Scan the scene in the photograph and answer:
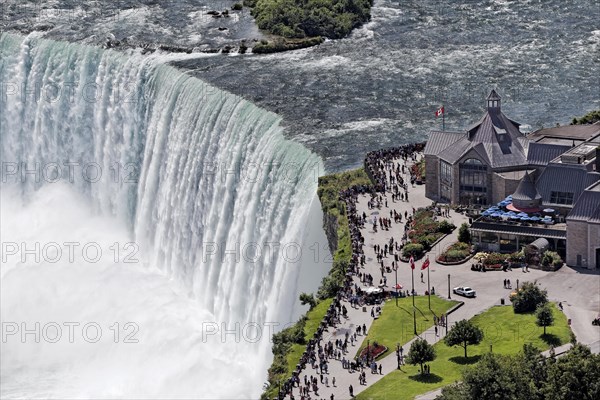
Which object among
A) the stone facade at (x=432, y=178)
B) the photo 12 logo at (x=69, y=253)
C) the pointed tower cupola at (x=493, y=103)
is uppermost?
the pointed tower cupola at (x=493, y=103)

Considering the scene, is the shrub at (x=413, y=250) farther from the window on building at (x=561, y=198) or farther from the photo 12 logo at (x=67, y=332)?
the photo 12 logo at (x=67, y=332)

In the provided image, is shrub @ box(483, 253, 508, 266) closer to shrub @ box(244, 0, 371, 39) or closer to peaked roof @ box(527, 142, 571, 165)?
peaked roof @ box(527, 142, 571, 165)

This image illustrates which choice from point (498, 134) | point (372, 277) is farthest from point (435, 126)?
point (372, 277)

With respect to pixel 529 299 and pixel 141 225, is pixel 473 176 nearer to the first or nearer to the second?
pixel 529 299

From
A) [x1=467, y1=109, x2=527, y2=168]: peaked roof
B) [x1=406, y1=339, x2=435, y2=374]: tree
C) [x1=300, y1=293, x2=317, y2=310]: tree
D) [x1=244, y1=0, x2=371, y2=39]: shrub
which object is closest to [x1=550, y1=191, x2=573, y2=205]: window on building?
[x1=467, y1=109, x2=527, y2=168]: peaked roof

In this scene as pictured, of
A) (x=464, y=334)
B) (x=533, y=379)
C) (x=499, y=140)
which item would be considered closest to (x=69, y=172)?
(x=499, y=140)

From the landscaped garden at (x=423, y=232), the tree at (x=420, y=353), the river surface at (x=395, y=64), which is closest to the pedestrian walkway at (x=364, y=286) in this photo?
the landscaped garden at (x=423, y=232)

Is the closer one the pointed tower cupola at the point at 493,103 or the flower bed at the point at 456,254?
the flower bed at the point at 456,254
